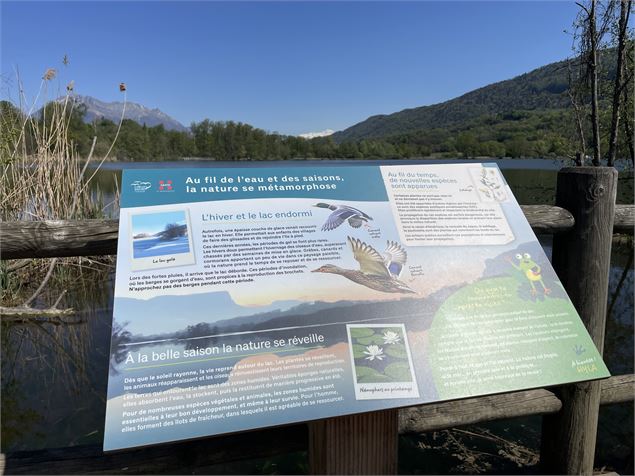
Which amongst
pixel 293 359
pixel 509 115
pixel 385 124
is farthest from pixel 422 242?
pixel 385 124

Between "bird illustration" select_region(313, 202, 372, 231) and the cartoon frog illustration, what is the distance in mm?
492

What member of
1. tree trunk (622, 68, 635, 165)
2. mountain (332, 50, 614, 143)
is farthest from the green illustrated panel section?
mountain (332, 50, 614, 143)

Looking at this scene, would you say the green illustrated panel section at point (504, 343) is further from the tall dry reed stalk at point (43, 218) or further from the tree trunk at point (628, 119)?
the tree trunk at point (628, 119)

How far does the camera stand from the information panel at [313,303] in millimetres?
958

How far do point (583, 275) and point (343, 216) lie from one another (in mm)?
1117

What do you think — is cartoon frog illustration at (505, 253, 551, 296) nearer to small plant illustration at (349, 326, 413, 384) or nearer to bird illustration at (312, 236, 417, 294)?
bird illustration at (312, 236, 417, 294)

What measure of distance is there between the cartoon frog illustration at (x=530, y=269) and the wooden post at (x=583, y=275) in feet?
1.69

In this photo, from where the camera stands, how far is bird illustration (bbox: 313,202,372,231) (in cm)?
128

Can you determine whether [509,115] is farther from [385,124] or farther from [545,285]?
[545,285]

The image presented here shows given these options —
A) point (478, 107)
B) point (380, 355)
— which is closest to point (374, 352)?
point (380, 355)

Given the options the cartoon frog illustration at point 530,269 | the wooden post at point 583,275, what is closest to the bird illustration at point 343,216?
the cartoon frog illustration at point 530,269

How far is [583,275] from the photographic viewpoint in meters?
1.74

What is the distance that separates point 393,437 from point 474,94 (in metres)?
130

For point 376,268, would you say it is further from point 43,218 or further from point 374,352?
point 43,218
